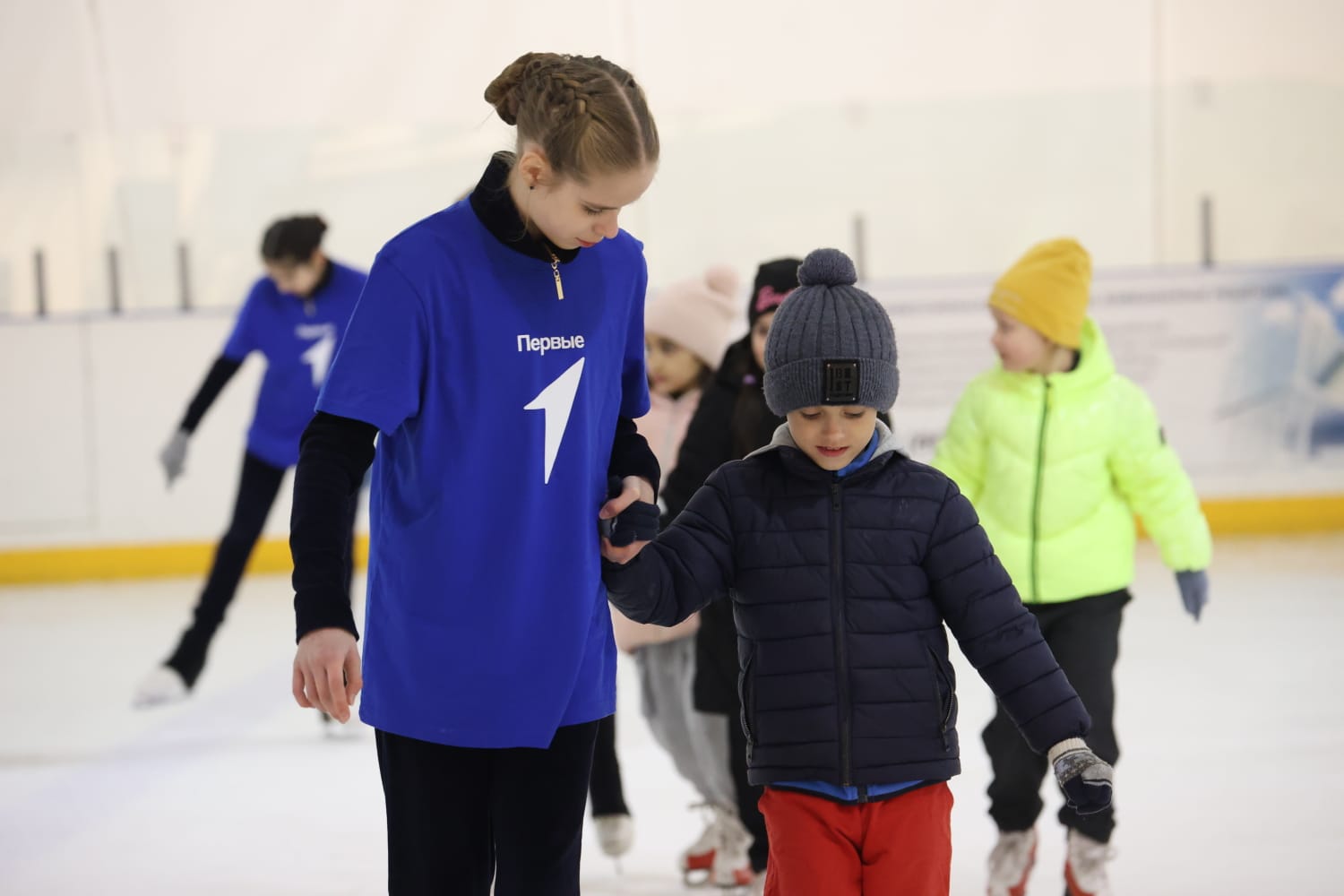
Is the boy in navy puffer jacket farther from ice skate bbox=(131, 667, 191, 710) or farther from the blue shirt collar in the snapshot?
ice skate bbox=(131, 667, 191, 710)

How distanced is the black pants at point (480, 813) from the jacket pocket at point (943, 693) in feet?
1.52

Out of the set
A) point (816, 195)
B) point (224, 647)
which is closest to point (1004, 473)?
point (224, 647)

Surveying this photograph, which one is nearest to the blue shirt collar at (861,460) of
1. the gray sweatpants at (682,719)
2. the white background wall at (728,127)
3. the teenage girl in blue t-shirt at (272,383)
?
the gray sweatpants at (682,719)

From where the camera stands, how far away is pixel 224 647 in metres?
6.34

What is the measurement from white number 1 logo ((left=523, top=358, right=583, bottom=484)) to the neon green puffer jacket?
152cm

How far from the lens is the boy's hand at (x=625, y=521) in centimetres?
170

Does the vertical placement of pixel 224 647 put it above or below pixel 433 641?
below

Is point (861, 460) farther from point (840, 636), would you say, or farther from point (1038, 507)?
point (1038, 507)

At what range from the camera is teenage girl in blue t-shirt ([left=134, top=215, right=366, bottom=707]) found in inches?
192

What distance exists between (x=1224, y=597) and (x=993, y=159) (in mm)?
3224

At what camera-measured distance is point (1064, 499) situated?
294cm

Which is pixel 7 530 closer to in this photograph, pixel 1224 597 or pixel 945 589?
pixel 1224 597

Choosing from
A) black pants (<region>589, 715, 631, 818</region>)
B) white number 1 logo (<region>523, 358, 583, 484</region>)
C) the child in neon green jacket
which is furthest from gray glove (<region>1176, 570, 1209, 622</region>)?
white number 1 logo (<region>523, 358, 583, 484</region>)

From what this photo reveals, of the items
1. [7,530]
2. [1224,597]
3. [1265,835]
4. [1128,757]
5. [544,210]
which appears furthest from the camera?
[7,530]
